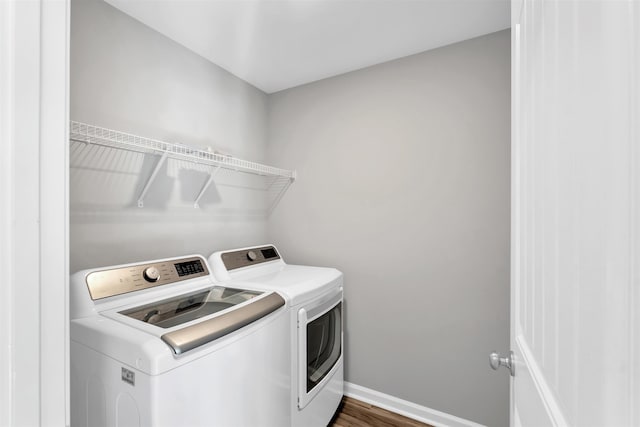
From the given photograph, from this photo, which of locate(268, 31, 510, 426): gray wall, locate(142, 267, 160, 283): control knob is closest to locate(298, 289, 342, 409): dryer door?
locate(268, 31, 510, 426): gray wall

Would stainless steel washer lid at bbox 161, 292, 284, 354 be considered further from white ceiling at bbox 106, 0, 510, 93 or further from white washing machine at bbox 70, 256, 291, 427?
white ceiling at bbox 106, 0, 510, 93

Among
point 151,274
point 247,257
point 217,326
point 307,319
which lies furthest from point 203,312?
point 247,257

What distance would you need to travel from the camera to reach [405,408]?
1973 mm

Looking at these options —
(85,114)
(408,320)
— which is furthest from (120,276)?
(408,320)

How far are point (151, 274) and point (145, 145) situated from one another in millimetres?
666

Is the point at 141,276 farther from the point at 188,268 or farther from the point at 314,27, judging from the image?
the point at 314,27

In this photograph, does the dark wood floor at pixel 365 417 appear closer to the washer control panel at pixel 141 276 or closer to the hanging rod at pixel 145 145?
the washer control panel at pixel 141 276

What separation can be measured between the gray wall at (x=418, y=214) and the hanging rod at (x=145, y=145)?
61 cm

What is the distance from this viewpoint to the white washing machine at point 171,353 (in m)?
0.90

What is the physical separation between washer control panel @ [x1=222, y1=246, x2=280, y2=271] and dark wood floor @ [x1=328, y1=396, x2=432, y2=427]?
1196 millimetres

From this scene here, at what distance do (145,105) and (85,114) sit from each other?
1.06ft

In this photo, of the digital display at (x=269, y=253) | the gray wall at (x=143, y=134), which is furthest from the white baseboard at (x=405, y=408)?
the gray wall at (x=143, y=134)
